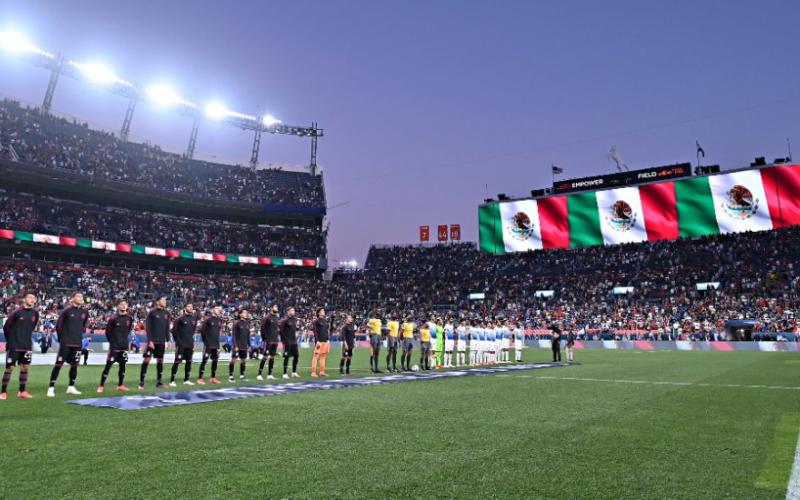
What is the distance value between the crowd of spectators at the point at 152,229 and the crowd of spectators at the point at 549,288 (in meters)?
3.43

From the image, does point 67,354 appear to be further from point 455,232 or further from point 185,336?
point 455,232

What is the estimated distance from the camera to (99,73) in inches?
2238

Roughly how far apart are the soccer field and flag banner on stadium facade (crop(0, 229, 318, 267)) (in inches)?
1695

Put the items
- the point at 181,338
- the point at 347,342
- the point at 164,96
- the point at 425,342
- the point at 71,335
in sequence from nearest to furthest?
→ the point at 71,335 < the point at 181,338 < the point at 347,342 < the point at 425,342 < the point at 164,96

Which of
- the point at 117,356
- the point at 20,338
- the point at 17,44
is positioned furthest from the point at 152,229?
the point at 20,338

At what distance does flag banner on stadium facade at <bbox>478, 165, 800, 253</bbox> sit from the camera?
37.7 metres

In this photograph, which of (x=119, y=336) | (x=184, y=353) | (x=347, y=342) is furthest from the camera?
(x=347, y=342)

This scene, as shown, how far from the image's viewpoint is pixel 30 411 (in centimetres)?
969

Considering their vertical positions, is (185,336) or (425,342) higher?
(425,342)

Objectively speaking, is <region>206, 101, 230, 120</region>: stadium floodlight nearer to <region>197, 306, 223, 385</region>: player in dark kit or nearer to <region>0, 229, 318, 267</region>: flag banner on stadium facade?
<region>0, 229, 318, 267</region>: flag banner on stadium facade

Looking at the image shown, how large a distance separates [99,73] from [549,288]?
2016 inches

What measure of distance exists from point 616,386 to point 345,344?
8539mm

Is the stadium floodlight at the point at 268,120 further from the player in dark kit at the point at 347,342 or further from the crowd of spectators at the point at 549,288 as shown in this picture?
the player in dark kit at the point at 347,342

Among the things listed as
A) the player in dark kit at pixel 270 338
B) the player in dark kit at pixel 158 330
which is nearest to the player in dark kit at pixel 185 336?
the player in dark kit at pixel 158 330
